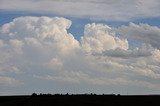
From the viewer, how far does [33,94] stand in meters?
124
